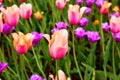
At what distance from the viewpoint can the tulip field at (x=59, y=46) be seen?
1284 mm

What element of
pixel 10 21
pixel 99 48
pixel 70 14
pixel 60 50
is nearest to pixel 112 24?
pixel 70 14

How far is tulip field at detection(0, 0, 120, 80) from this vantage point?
1.28 m

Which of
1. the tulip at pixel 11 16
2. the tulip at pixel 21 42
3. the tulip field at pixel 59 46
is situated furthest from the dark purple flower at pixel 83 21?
the tulip at pixel 21 42

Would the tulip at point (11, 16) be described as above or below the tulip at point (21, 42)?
above

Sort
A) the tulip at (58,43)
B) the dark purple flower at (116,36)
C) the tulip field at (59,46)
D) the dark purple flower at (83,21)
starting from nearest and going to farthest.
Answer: the tulip at (58,43), the tulip field at (59,46), the dark purple flower at (116,36), the dark purple flower at (83,21)

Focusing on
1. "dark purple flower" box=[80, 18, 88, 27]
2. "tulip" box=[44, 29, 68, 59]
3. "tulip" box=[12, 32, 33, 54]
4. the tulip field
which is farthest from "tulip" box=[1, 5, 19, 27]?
"dark purple flower" box=[80, 18, 88, 27]

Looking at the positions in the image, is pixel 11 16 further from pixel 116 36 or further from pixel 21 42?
pixel 116 36

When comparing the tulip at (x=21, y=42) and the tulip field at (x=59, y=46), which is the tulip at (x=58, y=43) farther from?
the tulip at (x=21, y=42)

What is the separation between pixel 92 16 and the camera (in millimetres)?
2324

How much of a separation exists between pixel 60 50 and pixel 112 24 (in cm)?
30

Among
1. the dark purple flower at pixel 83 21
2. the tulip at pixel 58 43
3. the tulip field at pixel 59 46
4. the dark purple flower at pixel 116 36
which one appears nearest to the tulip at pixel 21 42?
the tulip field at pixel 59 46

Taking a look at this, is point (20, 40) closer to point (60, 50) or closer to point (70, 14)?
point (60, 50)

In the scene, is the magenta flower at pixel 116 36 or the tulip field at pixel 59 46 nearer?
the tulip field at pixel 59 46

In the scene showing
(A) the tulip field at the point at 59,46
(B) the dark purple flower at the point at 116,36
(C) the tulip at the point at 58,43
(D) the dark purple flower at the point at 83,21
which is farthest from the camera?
(D) the dark purple flower at the point at 83,21
